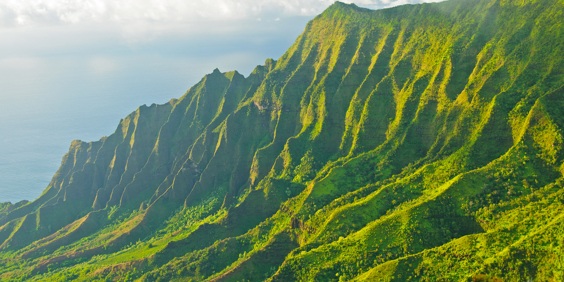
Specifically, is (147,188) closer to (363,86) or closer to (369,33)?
(363,86)

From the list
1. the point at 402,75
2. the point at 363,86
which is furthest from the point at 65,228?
the point at 402,75

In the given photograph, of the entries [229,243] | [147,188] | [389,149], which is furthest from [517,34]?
[147,188]

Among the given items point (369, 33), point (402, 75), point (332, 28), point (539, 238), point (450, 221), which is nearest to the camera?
point (539, 238)

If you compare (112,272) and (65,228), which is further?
(65,228)

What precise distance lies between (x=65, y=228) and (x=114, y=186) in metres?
22.1

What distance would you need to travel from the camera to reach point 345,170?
95.1 m

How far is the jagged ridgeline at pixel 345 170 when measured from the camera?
63.0 metres

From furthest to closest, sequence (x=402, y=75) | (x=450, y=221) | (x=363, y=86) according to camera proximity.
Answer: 1. (x=363, y=86)
2. (x=402, y=75)
3. (x=450, y=221)

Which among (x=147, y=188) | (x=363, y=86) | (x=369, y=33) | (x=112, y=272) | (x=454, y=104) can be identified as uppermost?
(x=369, y=33)

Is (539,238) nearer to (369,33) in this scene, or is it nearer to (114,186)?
(369,33)

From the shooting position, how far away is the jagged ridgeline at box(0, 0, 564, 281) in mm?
63000

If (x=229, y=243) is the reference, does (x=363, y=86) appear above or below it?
above

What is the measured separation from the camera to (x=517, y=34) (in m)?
88.5

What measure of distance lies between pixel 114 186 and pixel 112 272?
62317mm
